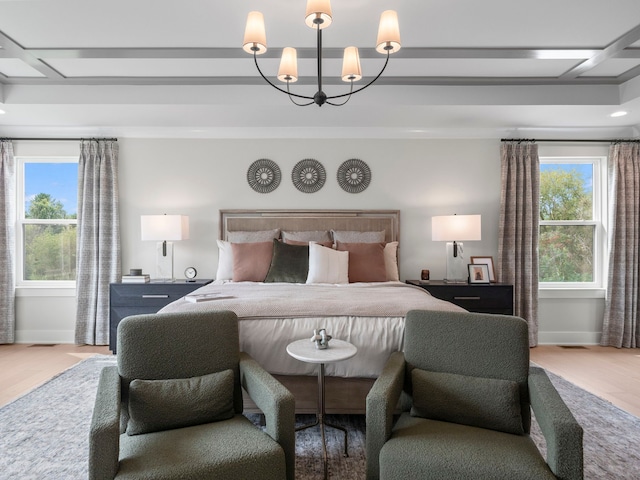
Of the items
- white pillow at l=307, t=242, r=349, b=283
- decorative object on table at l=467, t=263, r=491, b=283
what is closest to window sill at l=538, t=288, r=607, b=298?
decorative object on table at l=467, t=263, r=491, b=283

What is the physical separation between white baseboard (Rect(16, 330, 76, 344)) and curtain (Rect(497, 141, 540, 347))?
5.14 meters

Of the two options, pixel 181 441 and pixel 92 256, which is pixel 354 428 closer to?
pixel 181 441

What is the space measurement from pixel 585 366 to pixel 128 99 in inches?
203

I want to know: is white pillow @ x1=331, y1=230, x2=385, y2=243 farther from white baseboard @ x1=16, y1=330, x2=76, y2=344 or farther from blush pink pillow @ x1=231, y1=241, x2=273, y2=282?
white baseboard @ x1=16, y1=330, x2=76, y2=344

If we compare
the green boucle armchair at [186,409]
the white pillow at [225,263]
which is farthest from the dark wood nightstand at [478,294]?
the green boucle armchair at [186,409]

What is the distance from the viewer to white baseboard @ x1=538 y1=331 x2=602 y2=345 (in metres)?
4.63

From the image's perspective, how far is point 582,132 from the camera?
15.1 ft

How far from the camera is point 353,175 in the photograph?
467cm

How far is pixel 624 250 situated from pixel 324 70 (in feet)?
13.0

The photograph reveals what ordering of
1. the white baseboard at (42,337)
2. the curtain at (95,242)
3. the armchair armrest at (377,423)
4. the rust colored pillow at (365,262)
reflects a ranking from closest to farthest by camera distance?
1. the armchair armrest at (377,423)
2. the rust colored pillow at (365,262)
3. the curtain at (95,242)
4. the white baseboard at (42,337)

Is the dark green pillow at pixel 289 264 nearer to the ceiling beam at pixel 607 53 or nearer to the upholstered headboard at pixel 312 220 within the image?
the upholstered headboard at pixel 312 220

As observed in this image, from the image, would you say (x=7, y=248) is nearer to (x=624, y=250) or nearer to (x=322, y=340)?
(x=322, y=340)

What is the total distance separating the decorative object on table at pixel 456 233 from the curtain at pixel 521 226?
47cm

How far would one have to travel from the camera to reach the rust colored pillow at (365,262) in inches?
155
